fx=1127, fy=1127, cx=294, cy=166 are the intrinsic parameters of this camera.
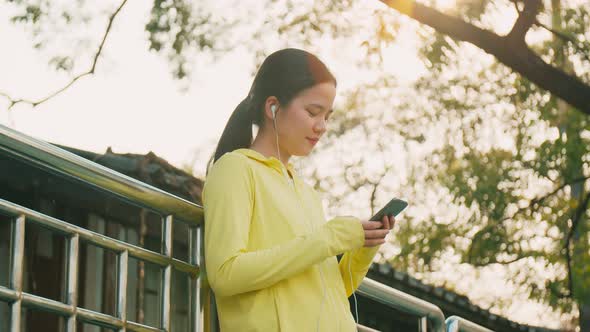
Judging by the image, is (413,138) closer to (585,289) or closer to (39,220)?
(585,289)

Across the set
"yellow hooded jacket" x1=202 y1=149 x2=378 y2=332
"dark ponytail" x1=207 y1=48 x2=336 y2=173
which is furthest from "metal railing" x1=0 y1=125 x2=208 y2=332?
"dark ponytail" x1=207 y1=48 x2=336 y2=173

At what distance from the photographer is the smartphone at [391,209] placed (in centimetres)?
300

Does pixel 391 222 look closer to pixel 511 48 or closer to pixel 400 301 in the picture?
pixel 400 301

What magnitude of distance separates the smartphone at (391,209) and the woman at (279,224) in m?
0.02

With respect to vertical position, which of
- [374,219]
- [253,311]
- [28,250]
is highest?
[28,250]

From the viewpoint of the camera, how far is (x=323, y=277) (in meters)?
3.04

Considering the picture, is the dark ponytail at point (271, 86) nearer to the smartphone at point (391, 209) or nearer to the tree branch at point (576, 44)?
the smartphone at point (391, 209)

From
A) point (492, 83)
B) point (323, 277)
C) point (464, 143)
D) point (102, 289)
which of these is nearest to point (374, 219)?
point (323, 277)

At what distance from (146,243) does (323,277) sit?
310 inches

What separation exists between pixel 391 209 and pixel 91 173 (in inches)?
31.9

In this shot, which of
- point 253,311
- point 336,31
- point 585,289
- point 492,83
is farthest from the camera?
point 492,83

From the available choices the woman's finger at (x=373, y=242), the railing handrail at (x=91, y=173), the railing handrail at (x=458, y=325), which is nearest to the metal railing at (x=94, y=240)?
the railing handrail at (x=91, y=173)

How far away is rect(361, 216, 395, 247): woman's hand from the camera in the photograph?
2977 millimetres

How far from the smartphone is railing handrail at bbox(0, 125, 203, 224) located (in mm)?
509
